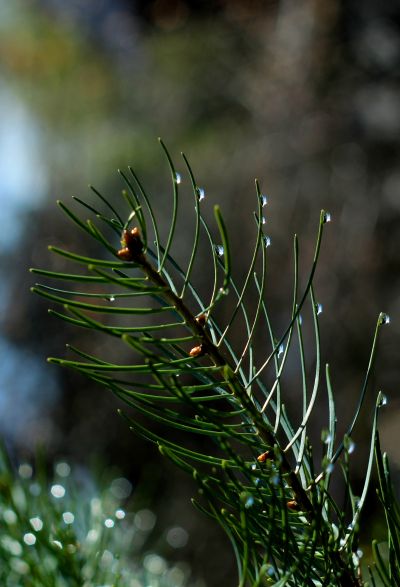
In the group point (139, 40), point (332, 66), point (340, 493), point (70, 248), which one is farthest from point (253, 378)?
point (139, 40)

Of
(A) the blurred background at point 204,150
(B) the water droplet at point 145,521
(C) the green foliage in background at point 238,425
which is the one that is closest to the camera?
(C) the green foliage in background at point 238,425

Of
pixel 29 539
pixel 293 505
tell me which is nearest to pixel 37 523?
pixel 29 539

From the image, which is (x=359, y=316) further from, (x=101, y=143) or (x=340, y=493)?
(x=101, y=143)

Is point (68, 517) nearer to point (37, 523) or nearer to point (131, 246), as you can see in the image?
point (37, 523)

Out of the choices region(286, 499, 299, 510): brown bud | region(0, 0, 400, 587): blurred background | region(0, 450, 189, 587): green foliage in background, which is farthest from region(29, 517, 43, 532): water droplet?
region(0, 0, 400, 587): blurred background

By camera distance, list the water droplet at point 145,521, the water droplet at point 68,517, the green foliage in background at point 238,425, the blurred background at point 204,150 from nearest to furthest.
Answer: the green foliage in background at point 238,425 → the water droplet at point 68,517 → the water droplet at point 145,521 → the blurred background at point 204,150

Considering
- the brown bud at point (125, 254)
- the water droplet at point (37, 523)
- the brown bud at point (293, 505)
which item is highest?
the brown bud at point (125, 254)

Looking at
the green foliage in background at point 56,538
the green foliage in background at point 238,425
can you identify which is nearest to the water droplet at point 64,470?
the green foliage in background at point 56,538

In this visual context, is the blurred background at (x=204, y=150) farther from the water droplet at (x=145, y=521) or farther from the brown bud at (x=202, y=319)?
the brown bud at (x=202, y=319)

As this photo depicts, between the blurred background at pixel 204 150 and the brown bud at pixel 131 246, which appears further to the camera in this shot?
the blurred background at pixel 204 150
